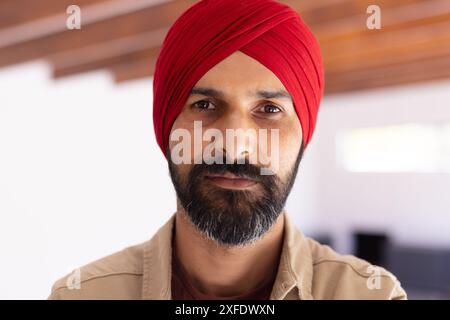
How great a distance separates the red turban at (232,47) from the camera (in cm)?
111

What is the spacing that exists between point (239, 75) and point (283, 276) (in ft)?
1.47

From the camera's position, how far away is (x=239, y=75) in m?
1.12

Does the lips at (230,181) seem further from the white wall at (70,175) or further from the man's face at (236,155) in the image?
the white wall at (70,175)

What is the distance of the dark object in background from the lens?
659 centimetres

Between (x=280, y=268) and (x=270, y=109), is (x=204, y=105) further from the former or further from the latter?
(x=280, y=268)

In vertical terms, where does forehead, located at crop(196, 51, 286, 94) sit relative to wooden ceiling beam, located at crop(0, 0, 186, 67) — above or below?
below

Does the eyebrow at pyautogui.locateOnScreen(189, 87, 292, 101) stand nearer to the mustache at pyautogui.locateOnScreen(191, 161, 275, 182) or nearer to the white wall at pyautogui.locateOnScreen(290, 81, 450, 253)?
the mustache at pyautogui.locateOnScreen(191, 161, 275, 182)

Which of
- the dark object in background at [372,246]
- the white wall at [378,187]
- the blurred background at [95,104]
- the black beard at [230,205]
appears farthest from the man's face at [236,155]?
the dark object in background at [372,246]

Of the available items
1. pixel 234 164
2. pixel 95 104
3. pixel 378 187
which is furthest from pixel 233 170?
pixel 378 187

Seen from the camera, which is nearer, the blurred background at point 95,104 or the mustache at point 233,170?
the mustache at point 233,170

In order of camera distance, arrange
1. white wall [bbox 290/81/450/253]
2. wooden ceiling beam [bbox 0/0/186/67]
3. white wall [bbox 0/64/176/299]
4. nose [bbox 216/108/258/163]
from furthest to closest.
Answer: white wall [bbox 290/81/450/253] < wooden ceiling beam [bbox 0/0/186/67] < white wall [bbox 0/64/176/299] < nose [bbox 216/108/258/163]

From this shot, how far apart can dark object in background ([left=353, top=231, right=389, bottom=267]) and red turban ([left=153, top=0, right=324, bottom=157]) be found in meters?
5.75

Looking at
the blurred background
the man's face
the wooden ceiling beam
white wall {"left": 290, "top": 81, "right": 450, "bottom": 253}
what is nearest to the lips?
the man's face

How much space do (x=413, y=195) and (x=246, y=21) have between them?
6249 mm
